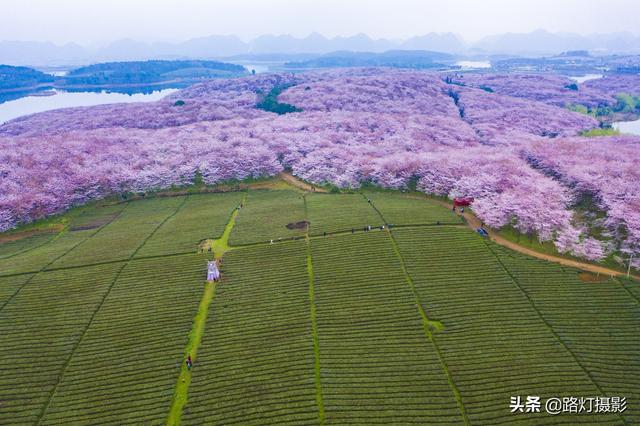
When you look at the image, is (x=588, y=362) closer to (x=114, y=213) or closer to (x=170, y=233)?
(x=170, y=233)

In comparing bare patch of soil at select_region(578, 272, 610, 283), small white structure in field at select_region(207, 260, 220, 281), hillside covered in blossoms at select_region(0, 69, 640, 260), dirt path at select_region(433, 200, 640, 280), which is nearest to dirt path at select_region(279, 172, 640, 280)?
dirt path at select_region(433, 200, 640, 280)

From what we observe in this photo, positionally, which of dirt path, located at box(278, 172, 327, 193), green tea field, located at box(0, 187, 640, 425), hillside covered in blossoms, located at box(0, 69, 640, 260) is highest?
hillside covered in blossoms, located at box(0, 69, 640, 260)

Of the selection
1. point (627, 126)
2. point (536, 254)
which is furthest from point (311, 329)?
point (627, 126)

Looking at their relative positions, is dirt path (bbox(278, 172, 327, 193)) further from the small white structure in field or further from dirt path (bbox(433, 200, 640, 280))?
the small white structure in field

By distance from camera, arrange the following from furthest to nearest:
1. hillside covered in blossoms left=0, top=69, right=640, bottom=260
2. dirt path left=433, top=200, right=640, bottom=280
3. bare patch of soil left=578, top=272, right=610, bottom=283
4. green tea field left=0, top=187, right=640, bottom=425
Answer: hillside covered in blossoms left=0, top=69, right=640, bottom=260 < dirt path left=433, top=200, right=640, bottom=280 < bare patch of soil left=578, top=272, right=610, bottom=283 < green tea field left=0, top=187, right=640, bottom=425

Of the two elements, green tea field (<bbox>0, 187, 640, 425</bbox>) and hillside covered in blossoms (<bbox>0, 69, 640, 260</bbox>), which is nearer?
green tea field (<bbox>0, 187, 640, 425</bbox>)
